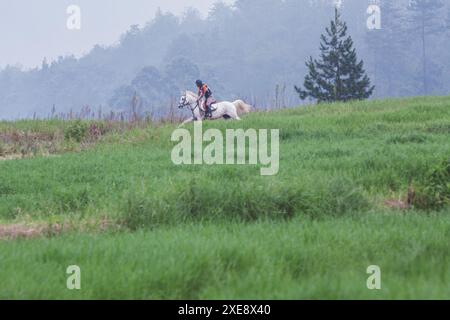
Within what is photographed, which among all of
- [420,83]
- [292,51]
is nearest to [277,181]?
[420,83]

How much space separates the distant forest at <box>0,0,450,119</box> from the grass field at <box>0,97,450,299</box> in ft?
170

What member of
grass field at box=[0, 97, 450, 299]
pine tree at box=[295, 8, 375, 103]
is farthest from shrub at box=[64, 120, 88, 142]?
Result: pine tree at box=[295, 8, 375, 103]

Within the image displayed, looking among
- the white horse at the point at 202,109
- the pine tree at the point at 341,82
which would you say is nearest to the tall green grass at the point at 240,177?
the white horse at the point at 202,109

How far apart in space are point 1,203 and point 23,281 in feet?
15.4

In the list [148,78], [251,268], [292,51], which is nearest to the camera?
[251,268]

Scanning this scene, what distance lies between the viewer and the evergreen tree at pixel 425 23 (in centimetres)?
7581

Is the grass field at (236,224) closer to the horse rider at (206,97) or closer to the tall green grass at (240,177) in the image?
the tall green grass at (240,177)

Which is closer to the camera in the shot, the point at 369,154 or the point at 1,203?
the point at 1,203

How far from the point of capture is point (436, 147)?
12.2 metres

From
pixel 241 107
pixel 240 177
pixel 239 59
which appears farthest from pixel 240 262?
pixel 239 59

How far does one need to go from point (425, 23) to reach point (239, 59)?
1161 inches

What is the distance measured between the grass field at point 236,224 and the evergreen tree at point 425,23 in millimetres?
64890

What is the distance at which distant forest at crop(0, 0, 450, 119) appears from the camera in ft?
261

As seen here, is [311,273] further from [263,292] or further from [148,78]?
[148,78]
